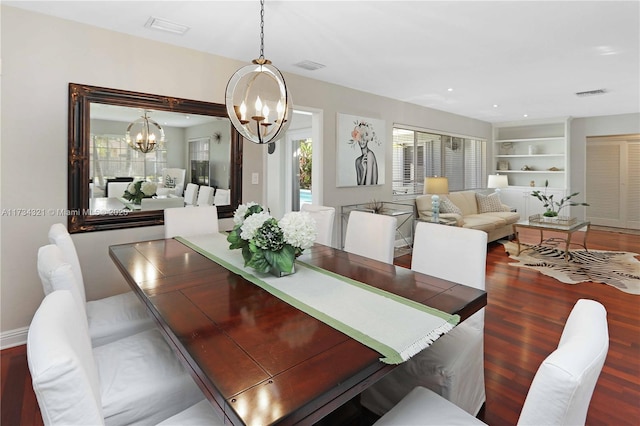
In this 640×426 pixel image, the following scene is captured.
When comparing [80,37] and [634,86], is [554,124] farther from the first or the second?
[80,37]

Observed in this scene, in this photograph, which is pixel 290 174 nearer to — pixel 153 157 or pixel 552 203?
pixel 153 157

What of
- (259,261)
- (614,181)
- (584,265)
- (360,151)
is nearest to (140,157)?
(259,261)

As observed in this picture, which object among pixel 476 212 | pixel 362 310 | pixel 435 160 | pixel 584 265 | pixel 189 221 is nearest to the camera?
pixel 362 310

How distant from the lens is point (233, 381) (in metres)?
0.95

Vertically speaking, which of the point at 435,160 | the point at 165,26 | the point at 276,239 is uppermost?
the point at 165,26

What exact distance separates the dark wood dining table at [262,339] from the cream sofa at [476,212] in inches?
167

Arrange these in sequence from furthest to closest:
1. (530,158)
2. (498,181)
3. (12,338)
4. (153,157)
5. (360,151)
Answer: (530,158) → (498,181) → (360,151) → (153,157) → (12,338)

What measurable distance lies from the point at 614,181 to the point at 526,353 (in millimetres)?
7218

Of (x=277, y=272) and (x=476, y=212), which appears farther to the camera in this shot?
A: (x=476, y=212)

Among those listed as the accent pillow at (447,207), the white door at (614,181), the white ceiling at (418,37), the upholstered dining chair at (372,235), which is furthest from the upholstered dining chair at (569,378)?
the white door at (614,181)

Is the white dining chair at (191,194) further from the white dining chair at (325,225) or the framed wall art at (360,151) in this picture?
the framed wall art at (360,151)

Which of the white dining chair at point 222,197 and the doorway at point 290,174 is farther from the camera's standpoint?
the doorway at point 290,174

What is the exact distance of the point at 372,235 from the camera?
2.63 m

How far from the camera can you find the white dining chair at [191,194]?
3.63 m
